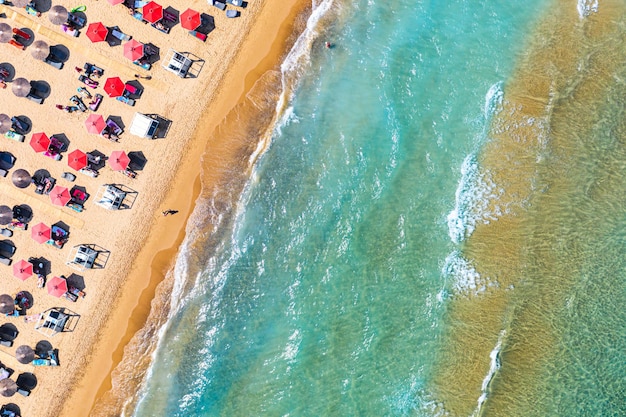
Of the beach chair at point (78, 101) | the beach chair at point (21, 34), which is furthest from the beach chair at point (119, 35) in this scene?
the beach chair at point (21, 34)

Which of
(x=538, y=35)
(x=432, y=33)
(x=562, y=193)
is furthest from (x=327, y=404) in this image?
(x=538, y=35)

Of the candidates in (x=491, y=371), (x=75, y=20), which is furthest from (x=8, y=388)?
(x=491, y=371)

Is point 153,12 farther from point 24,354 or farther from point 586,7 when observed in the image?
point 586,7

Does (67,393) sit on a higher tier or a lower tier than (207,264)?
lower

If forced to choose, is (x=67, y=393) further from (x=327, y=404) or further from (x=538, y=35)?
(x=538, y=35)

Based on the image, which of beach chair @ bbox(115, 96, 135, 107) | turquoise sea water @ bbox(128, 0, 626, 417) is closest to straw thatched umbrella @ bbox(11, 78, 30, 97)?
beach chair @ bbox(115, 96, 135, 107)

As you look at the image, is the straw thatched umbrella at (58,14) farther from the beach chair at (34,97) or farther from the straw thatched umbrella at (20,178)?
the straw thatched umbrella at (20,178)

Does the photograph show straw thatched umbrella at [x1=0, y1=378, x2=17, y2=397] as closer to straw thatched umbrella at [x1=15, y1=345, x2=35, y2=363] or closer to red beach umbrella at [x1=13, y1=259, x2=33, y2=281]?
straw thatched umbrella at [x1=15, y1=345, x2=35, y2=363]
